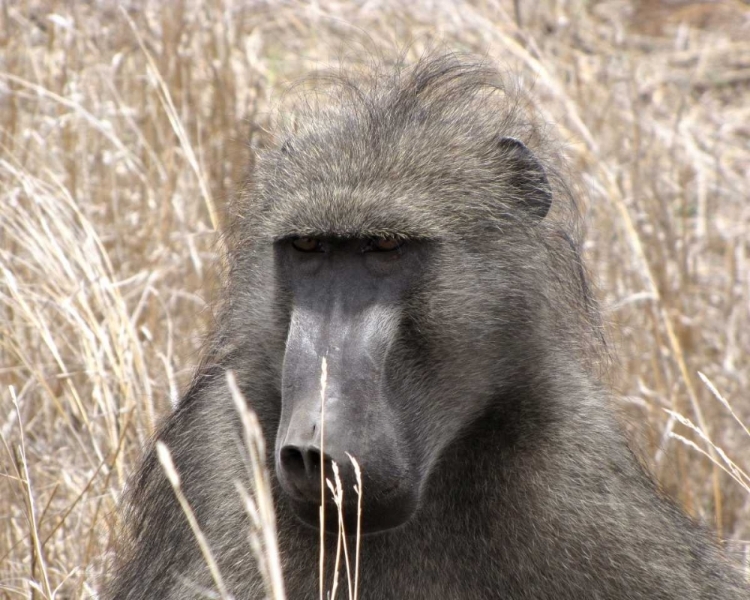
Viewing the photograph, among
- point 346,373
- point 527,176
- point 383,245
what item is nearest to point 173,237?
point 527,176

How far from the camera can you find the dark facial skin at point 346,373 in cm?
199

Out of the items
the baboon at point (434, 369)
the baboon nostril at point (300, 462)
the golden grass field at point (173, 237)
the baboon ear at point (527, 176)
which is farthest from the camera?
the golden grass field at point (173, 237)

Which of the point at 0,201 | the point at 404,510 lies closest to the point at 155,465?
the point at 404,510

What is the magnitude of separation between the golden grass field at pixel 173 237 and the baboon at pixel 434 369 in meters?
0.45

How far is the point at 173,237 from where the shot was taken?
14.0ft

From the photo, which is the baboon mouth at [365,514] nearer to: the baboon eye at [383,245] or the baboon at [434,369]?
the baboon at [434,369]

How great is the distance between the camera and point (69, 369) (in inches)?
148

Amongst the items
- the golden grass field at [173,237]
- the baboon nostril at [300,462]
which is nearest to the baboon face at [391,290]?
the baboon nostril at [300,462]

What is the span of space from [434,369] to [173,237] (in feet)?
7.06

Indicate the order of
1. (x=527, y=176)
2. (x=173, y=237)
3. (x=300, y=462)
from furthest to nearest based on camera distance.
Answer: (x=173, y=237)
(x=527, y=176)
(x=300, y=462)

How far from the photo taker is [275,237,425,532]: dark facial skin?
6.53ft

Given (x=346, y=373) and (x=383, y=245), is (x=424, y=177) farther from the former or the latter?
(x=346, y=373)

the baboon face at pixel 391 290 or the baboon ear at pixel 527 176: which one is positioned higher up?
the baboon ear at pixel 527 176

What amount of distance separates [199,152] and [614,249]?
1.61m
